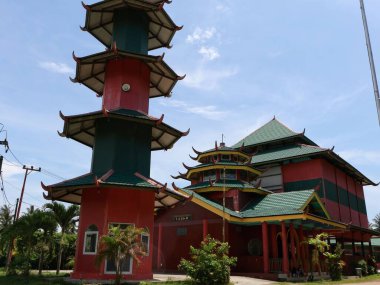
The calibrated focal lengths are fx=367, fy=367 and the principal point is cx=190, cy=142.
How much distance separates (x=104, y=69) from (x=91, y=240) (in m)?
10.0

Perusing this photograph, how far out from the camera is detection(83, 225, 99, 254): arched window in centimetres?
1753

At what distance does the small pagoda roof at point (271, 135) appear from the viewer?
125 feet

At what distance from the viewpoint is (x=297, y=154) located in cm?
3488

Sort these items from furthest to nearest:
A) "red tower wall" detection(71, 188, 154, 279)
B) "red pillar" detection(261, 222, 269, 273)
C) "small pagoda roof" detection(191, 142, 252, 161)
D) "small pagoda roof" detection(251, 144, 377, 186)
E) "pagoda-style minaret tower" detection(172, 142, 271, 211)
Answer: "small pagoda roof" detection(251, 144, 377, 186) < "small pagoda roof" detection(191, 142, 252, 161) < "pagoda-style minaret tower" detection(172, 142, 271, 211) < "red pillar" detection(261, 222, 269, 273) < "red tower wall" detection(71, 188, 154, 279)

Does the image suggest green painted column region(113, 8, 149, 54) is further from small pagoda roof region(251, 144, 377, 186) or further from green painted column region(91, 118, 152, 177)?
small pagoda roof region(251, 144, 377, 186)

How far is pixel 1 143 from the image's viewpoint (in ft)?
94.4

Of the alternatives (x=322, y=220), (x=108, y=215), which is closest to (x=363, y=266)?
(x=322, y=220)

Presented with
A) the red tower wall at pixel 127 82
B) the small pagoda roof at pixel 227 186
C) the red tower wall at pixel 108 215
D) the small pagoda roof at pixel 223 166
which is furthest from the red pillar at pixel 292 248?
the red tower wall at pixel 127 82

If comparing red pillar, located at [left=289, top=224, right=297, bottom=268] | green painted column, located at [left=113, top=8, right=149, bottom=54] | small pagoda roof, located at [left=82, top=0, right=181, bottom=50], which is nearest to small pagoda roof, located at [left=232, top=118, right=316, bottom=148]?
red pillar, located at [left=289, top=224, right=297, bottom=268]

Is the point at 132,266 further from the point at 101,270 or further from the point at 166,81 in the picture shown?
the point at 166,81

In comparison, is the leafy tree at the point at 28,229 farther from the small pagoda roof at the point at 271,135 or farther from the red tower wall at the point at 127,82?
the small pagoda roof at the point at 271,135

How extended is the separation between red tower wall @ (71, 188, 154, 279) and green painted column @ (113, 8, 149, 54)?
874cm

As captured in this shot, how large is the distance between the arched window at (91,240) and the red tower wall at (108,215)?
0.18 meters

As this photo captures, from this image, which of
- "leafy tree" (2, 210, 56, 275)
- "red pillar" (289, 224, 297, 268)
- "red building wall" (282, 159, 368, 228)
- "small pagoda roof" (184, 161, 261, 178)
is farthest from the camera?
"red building wall" (282, 159, 368, 228)
